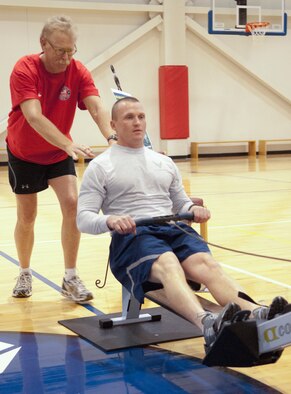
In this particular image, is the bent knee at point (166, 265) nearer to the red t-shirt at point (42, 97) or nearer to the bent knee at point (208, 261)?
the bent knee at point (208, 261)

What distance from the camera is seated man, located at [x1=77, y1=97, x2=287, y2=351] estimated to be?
115 inches

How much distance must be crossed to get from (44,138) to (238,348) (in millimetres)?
1894

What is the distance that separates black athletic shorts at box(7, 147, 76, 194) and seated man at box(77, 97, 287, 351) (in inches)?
34.4

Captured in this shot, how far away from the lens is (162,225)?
10.8ft

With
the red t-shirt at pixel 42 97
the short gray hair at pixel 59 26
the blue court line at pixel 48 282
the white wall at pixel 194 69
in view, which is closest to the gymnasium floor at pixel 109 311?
the blue court line at pixel 48 282

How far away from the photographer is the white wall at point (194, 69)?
1458 centimetres

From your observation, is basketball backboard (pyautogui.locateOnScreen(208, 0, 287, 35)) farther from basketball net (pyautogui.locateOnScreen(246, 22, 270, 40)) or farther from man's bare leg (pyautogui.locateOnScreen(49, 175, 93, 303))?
man's bare leg (pyautogui.locateOnScreen(49, 175, 93, 303))

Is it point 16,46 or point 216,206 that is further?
point 16,46

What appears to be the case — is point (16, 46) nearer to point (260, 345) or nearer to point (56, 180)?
point (56, 180)

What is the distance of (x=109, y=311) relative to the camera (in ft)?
12.9

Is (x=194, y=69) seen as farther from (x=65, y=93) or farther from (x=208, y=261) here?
(x=208, y=261)

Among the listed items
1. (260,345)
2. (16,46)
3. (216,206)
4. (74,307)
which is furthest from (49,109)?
(16,46)

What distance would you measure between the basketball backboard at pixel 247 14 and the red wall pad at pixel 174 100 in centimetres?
130

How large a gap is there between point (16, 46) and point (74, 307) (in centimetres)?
1136
